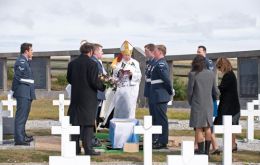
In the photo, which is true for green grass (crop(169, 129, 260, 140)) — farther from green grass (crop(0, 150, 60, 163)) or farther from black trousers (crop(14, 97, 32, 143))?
green grass (crop(0, 150, 60, 163))

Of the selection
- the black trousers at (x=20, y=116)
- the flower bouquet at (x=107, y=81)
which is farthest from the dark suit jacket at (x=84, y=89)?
the black trousers at (x=20, y=116)

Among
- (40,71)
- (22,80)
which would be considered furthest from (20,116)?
(40,71)

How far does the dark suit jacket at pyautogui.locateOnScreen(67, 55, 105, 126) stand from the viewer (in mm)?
10672

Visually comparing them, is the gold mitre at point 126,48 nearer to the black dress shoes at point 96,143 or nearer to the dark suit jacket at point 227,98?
the black dress shoes at point 96,143

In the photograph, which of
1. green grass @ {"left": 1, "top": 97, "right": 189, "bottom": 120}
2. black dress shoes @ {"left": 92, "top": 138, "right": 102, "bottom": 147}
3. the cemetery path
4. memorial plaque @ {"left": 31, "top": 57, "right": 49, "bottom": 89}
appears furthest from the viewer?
memorial plaque @ {"left": 31, "top": 57, "right": 49, "bottom": 89}

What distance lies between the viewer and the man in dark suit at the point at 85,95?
1067 centimetres

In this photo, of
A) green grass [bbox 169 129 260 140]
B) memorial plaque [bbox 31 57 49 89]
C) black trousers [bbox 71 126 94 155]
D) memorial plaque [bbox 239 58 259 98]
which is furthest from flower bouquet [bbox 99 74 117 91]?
memorial plaque [bbox 31 57 49 89]

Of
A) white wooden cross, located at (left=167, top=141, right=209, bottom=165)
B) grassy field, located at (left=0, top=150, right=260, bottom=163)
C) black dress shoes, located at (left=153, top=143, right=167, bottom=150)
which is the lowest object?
grassy field, located at (left=0, top=150, right=260, bottom=163)

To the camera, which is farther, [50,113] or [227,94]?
[50,113]

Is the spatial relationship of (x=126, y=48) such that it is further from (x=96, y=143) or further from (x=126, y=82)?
(x=96, y=143)

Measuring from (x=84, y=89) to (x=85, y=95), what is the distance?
0.29ft

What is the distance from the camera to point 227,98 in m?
11.4

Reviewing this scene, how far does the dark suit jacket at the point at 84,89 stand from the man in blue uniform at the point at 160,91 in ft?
4.72

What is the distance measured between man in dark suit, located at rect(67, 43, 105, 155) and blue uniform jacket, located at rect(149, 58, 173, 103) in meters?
1.41
